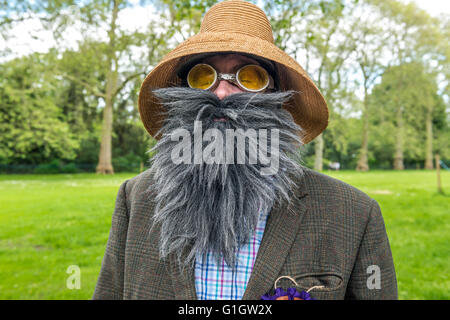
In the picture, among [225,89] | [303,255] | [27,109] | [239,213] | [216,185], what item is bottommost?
[303,255]

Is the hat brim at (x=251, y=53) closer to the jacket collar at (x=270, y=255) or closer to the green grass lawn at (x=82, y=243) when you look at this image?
the jacket collar at (x=270, y=255)

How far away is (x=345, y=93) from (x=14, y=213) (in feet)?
65.4

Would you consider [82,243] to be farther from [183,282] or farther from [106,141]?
[106,141]

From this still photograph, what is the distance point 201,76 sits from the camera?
5.50 ft

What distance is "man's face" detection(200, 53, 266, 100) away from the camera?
164 centimetres

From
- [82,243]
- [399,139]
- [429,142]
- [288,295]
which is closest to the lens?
[288,295]

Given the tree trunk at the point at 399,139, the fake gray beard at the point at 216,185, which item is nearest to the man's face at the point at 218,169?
the fake gray beard at the point at 216,185

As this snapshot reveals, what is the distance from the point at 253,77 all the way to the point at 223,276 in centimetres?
99

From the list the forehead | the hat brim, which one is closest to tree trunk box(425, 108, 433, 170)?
the hat brim

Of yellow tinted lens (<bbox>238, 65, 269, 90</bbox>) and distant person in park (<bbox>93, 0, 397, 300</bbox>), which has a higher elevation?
yellow tinted lens (<bbox>238, 65, 269, 90</bbox>)

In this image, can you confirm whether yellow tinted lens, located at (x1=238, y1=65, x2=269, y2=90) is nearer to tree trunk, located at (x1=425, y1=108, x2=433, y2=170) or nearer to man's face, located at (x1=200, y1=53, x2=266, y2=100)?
man's face, located at (x1=200, y1=53, x2=266, y2=100)

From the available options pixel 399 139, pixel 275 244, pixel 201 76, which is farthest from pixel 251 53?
pixel 399 139

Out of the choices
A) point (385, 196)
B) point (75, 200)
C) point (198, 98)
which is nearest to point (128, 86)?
point (75, 200)

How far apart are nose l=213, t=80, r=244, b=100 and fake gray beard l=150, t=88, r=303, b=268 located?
14cm
